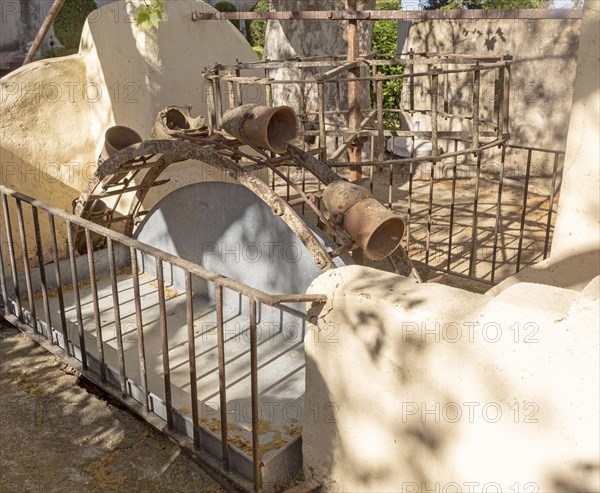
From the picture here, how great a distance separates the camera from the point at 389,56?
38.5ft

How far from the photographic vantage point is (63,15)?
14.8m

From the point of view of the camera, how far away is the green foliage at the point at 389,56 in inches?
579

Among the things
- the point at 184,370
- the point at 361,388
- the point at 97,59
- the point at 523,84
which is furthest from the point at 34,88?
the point at 523,84

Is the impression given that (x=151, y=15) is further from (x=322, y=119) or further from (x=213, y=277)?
(x=213, y=277)

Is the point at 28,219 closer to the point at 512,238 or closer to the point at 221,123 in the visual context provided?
the point at 221,123

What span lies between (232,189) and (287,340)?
1502 mm

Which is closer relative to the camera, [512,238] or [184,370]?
[184,370]

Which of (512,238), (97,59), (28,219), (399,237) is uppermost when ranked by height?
(97,59)

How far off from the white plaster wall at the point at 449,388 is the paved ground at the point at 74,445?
1.20m

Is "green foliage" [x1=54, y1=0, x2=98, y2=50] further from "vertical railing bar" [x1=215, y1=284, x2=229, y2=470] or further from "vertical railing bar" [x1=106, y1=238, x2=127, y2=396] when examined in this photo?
"vertical railing bar" [x1=215, y1=284, x2=229, y2=470]

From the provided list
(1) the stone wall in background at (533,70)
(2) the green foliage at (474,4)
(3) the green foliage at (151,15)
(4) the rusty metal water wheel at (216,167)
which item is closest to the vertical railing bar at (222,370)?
(4) the rusty metal water wheel at (216,167)

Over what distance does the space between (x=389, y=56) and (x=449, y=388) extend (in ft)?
31.9

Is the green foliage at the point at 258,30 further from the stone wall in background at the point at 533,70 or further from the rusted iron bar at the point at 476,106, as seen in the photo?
the rusted iron bar at the point at 476,106

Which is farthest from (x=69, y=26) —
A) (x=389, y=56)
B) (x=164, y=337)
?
(x=164, y=337)
